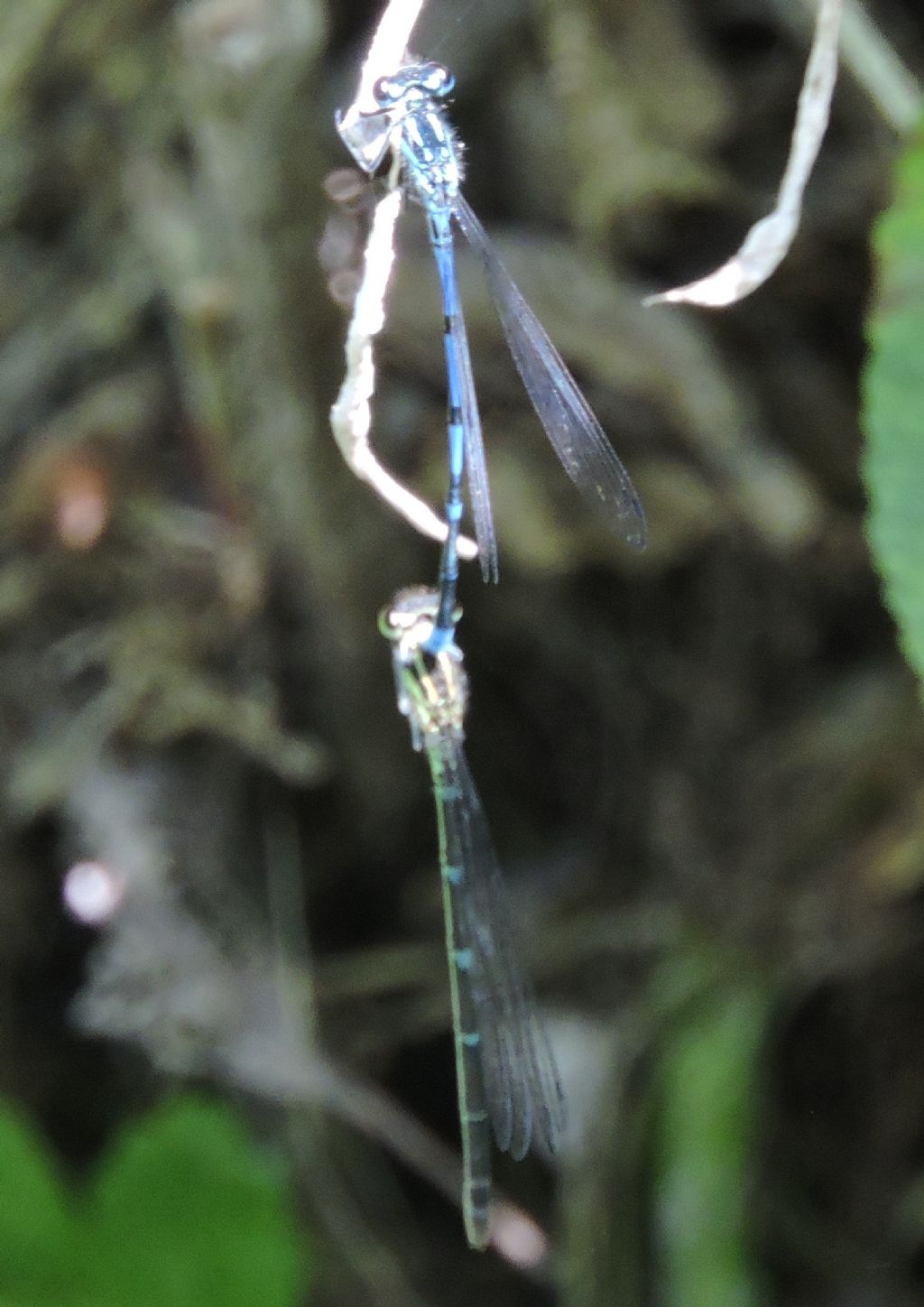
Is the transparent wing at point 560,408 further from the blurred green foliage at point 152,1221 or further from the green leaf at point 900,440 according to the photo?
the blurred green foliage at point 152,1221

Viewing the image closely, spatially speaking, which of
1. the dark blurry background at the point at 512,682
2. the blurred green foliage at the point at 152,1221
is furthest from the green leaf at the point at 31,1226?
the dark blurry background at the point at 512,682

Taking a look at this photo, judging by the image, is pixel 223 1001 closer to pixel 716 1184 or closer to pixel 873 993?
pixel 716 1184

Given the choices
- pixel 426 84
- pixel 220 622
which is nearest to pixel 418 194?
pixel 426 84

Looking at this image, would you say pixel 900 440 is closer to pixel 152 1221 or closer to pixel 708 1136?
pixel 708 1136

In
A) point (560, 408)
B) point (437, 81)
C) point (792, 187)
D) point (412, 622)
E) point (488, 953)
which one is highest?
point (437, 81)

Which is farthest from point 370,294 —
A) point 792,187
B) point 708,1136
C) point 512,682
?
point 708,1136
